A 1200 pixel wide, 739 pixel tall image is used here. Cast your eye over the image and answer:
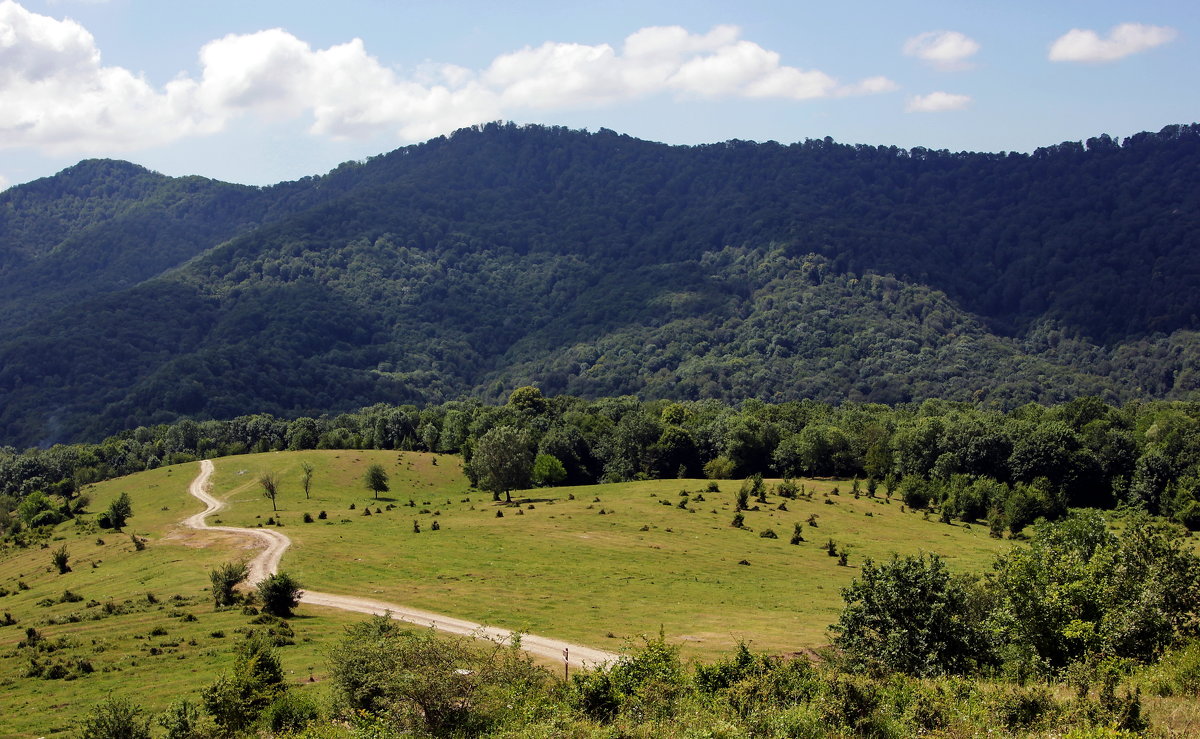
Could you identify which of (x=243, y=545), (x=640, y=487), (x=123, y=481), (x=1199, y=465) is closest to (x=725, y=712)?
(x=243, y=545)

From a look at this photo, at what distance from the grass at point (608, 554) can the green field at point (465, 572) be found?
235 millimetres

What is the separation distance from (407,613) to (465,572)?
38.8 feet

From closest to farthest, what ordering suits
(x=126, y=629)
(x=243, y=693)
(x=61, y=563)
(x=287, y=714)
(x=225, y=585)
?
(x=287, y=714)
(x=243, y=693)
(x=126, y=629)
(x=225, y=585)
(x=61, y=563)

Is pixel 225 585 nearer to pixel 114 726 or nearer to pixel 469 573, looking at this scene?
pixel 469 573

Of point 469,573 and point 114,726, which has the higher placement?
point 114,726

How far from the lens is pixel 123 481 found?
125812 mm

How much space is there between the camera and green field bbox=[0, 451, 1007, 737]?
42062 mm

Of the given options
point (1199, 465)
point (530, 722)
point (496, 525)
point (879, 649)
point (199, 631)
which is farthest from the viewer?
point (1199, 465)

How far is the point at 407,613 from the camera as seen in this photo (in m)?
48.7

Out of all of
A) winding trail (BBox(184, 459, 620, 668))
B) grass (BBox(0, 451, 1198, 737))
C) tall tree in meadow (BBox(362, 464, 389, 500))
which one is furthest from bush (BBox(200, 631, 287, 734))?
tall tree in meadow (BBox(362, 464, 389, 500))

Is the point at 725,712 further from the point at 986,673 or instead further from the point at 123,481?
the point at 123,481

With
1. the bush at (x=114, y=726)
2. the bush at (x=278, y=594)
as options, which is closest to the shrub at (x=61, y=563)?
the bush at (x=278, y=594)

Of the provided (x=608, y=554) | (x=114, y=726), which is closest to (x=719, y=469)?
(x=608, y=554)

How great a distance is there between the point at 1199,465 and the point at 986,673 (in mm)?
92368
